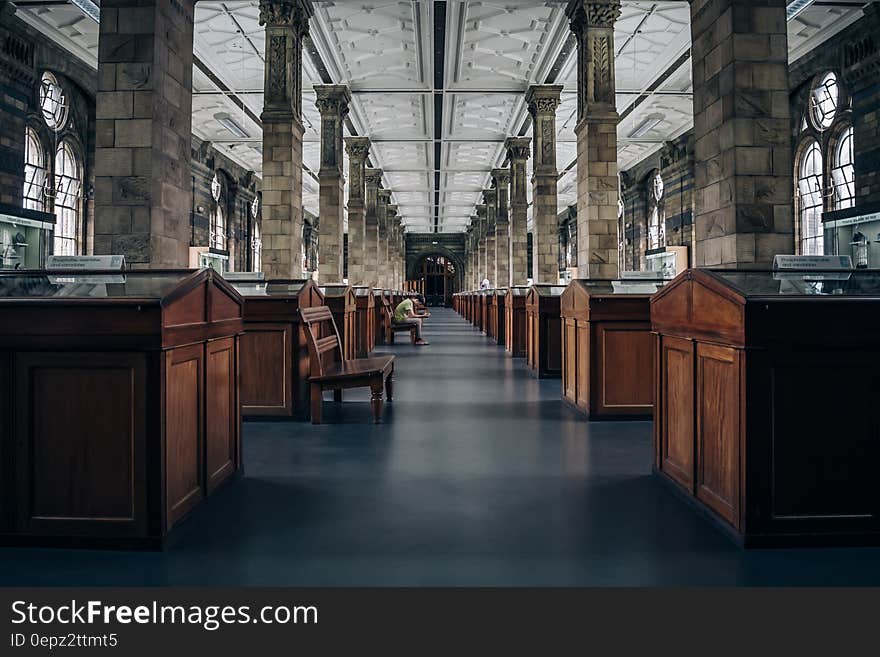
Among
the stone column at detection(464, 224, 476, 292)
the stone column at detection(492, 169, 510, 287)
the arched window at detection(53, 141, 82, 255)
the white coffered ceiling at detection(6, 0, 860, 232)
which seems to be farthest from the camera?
the stone column at detection(464, 224, 476, 292)

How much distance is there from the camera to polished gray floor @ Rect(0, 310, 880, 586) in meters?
2.21

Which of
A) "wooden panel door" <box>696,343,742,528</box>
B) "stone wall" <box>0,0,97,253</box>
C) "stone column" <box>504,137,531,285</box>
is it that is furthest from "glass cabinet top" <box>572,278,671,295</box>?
"stone column" <box>504,137,531,285</box>

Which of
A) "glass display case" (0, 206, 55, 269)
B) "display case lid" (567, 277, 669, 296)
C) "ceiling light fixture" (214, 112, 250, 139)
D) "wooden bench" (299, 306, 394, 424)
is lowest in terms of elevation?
"wooden bench" (299, 306, 394, 424)

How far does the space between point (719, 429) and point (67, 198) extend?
14721 millimetres

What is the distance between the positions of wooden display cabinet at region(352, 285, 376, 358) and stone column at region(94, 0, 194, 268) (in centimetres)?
428

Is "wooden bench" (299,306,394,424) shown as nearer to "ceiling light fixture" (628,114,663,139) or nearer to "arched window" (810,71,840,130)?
"arched window" (810,71,840,130)

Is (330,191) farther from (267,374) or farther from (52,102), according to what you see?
(267,374)

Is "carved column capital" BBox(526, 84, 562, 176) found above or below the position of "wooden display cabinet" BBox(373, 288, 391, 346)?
above

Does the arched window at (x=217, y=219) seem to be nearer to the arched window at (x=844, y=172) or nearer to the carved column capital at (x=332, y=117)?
the carved column capital at (x=332, y=117)

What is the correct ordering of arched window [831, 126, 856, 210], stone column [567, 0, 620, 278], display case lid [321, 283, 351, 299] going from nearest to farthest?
display case lid [321, 283, 351, 299], stone column [567, 0, 620, 278], arched window [831, 126, 856, 210]

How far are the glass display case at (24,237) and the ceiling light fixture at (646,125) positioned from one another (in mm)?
16340

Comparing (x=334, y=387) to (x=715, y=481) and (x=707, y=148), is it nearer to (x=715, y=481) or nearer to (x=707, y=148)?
(x=715, y=481)

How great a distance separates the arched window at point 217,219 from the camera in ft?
73.2

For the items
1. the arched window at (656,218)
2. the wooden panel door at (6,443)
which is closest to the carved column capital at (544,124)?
the arched window at (656,218)
